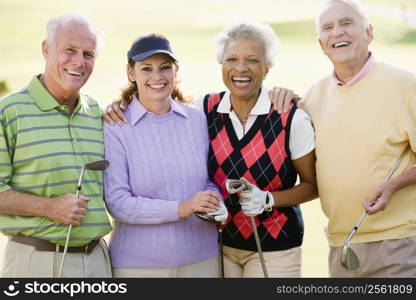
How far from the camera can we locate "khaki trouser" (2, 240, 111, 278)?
317 cm

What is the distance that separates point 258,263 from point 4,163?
1.20 meters

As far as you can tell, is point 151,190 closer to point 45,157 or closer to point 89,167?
point 89,167

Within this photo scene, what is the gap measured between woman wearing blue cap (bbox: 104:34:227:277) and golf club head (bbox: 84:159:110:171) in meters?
0.16

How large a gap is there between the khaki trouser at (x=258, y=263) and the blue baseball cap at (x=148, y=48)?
95 cm

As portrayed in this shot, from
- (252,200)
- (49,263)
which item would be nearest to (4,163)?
(49,263)

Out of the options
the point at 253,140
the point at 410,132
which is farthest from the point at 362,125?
the point at 253,140

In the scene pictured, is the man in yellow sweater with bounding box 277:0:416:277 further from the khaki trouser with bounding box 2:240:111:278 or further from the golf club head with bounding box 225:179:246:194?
the khaki trouser with bounding box 2:240:111:278

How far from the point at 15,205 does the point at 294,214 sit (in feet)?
4.13

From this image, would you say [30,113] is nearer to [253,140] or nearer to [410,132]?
[253,140]

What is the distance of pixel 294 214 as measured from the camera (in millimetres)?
3537

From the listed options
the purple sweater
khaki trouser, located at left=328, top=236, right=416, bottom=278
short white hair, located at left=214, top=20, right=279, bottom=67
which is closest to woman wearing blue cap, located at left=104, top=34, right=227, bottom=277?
the purple sweater

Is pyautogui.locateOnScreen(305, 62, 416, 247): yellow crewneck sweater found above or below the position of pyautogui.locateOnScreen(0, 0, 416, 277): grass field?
below

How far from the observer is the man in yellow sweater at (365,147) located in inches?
132

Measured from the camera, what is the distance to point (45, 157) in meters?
3.12
